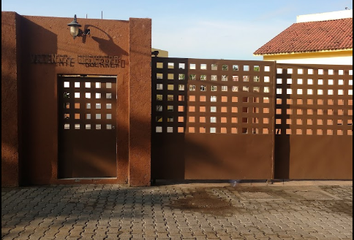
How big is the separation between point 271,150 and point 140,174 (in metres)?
2.71

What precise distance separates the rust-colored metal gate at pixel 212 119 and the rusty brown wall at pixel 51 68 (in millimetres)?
499

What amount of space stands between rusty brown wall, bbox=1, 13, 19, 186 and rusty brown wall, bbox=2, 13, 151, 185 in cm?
18

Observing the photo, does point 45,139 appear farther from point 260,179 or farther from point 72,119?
point 260,179

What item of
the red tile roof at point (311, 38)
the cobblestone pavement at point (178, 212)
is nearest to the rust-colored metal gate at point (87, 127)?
the cobblestone pavement at point (178, 212)

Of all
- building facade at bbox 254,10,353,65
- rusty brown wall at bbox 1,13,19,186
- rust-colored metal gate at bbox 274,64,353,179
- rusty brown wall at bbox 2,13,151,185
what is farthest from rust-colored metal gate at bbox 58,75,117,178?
building facade at bbox 254,10,353,65

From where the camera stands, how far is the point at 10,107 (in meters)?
6.19

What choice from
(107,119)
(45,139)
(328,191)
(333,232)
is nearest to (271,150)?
(328,191)

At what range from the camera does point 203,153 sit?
22.5ft

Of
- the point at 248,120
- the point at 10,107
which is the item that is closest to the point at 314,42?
the point at 248,120

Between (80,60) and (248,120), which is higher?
(80,60)

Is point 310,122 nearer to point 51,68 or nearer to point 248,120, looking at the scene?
point 248,120

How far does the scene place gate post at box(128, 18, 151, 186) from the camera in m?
6.41

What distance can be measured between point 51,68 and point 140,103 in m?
1.82

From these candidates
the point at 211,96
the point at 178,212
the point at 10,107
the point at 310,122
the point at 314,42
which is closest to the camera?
the point at 178,212
